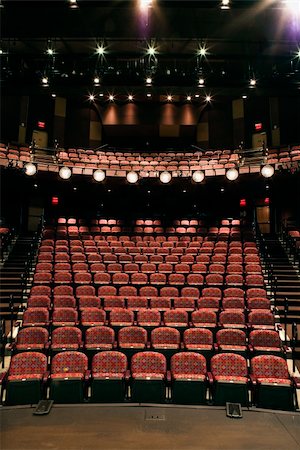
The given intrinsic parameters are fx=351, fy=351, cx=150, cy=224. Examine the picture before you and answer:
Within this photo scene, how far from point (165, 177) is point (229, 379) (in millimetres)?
7058

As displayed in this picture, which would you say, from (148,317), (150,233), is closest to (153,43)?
(150,233)

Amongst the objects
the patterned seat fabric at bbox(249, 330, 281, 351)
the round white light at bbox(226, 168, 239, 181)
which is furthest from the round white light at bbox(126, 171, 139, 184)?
the patterned seat fabric at bbox(249, 330, 281, 351)

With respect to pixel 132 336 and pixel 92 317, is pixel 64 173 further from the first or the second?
pixel 132 336

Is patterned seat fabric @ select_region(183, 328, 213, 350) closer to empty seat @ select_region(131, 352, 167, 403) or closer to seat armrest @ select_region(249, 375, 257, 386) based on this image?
seat armrest @ select_region(249, 375, 257, 386)

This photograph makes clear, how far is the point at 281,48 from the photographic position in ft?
37.1

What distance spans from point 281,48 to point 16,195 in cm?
1016

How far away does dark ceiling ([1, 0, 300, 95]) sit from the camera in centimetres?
841

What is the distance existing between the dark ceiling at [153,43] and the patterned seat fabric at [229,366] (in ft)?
19.3

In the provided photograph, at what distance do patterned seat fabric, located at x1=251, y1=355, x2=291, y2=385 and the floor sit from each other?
671 millimetres

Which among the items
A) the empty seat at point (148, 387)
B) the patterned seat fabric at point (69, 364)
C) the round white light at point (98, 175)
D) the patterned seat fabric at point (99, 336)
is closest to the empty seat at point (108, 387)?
the empty seat at point (148, 387)

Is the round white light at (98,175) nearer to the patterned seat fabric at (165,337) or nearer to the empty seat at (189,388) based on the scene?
the patterned seat fabric at (165,337)

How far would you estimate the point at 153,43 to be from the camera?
10305 millimetres

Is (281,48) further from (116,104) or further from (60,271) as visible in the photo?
(60,271)

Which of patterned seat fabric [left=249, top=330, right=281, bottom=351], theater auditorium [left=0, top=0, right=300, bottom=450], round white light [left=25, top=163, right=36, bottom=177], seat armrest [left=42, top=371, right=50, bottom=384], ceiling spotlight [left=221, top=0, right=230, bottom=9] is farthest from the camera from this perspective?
round white light [left=25, top=163, right=36, bottom=177]
